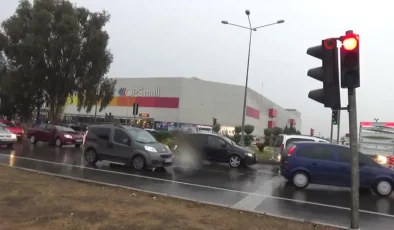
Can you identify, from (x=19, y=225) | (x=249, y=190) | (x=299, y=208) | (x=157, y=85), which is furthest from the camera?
(x=157, y=85)

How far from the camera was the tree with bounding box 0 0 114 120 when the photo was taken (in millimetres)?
34875

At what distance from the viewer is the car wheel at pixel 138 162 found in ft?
48.0

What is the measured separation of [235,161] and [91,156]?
6524 millimetres

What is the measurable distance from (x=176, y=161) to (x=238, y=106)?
57.0 metres

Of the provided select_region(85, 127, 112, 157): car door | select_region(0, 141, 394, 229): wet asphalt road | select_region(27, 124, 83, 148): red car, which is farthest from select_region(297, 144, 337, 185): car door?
select_region(27, 124, 83, 148): red car

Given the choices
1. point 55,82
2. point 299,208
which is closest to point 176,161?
point 299,208

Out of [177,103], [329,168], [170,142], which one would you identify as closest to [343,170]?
[329,168]

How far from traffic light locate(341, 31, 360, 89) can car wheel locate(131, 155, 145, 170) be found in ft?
32.1

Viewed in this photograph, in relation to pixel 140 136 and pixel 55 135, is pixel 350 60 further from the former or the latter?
pixel 55 135

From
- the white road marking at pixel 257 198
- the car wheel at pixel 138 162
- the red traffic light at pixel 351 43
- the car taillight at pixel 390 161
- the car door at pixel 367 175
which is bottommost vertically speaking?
the white road marking at pixel 257 198

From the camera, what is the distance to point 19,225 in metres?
5.76

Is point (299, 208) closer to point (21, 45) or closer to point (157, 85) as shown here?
point (21, 45)

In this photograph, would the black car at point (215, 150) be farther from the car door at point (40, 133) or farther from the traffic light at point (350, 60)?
the traffic light at point (350, 60)

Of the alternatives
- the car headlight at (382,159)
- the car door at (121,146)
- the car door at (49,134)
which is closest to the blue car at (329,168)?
the car door at (121,146)
